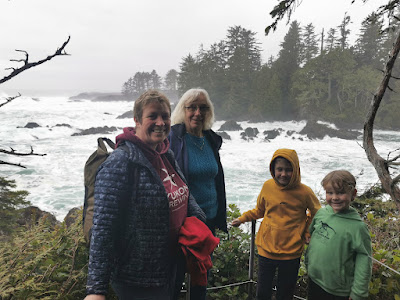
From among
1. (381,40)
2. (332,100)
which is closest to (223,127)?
(332,100)

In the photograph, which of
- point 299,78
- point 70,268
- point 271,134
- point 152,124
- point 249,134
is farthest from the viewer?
point 299,78

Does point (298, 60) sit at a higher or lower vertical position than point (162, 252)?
higher

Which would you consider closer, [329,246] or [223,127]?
[329,246]

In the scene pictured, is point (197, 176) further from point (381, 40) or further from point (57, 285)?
point (381, 40)

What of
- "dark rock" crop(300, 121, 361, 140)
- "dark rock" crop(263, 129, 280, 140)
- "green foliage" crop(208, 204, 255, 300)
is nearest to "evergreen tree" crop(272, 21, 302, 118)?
"dark rock" crop(300, 121, 361, 140)

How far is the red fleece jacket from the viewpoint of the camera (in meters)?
1.52

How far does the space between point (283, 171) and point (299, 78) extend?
3848 centimetres

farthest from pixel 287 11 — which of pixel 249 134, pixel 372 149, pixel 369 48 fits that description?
pixel 369 48

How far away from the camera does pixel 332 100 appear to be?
121 ft

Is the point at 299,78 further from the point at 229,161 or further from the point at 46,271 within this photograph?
the point at 46,271

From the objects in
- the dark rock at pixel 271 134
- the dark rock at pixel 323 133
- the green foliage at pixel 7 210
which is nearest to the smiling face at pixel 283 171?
the green foliage at pixel 7 210

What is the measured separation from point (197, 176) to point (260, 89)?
40.1m

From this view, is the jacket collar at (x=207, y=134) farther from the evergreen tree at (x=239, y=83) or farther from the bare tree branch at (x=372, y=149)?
the evergreen tree at (x=239, y=83)

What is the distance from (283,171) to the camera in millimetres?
2139
